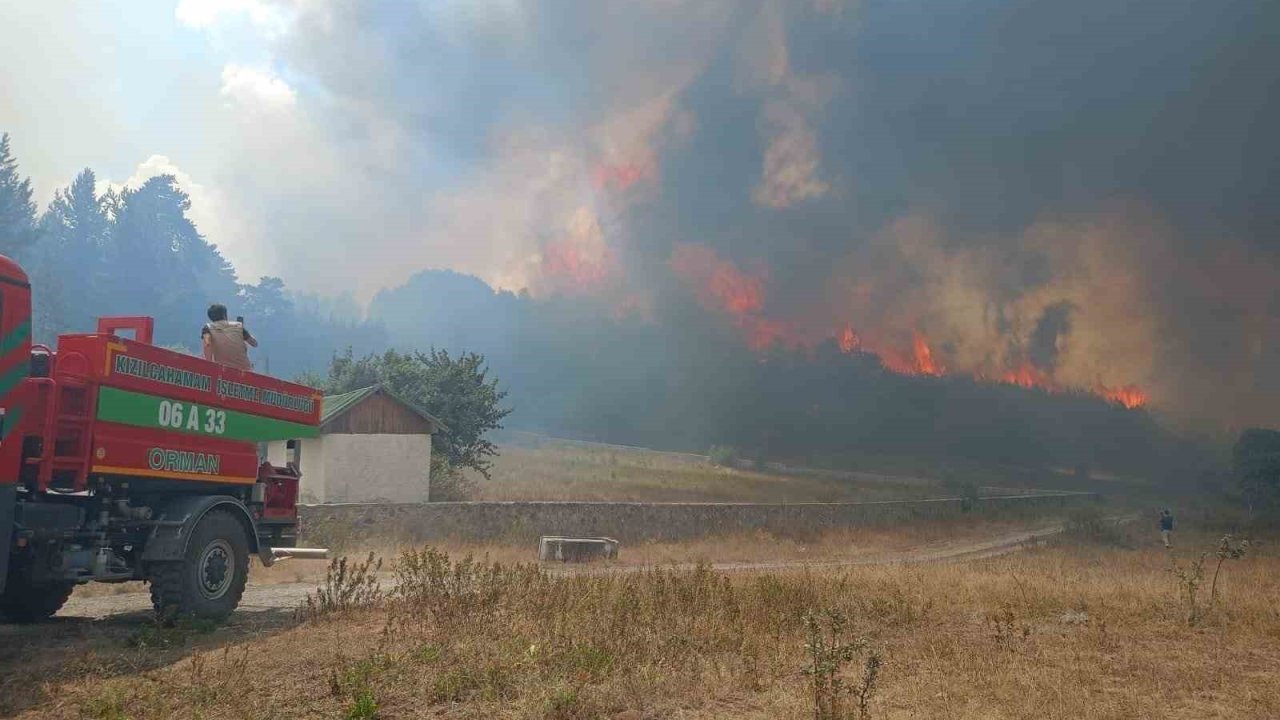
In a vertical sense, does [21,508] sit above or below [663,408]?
below

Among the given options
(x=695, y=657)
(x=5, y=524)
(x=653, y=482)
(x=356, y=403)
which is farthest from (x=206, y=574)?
(x=653, y=482)

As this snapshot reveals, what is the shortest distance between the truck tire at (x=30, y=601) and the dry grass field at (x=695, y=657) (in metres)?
2.32

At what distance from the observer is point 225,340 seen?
11.3 metres

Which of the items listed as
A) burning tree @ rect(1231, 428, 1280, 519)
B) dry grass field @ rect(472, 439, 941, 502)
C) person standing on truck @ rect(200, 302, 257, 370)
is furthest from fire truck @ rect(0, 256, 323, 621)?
burning tree @ rect(1231, 428, 1280, 519)

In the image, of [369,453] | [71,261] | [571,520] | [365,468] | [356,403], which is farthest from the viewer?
[71,261]

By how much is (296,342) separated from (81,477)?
390 feet

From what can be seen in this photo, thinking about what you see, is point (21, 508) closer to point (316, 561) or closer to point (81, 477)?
point (81, 477)

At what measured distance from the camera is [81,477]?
8.59 metres

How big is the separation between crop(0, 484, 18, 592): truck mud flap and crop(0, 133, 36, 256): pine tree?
7688 cm

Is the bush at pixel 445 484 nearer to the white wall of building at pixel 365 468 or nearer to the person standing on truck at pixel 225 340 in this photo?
the white wall of building at pixel 365 468

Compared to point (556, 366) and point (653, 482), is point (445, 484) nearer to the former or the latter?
point (653, 482)

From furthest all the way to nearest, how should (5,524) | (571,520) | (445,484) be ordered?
(445,484)
(571,520)
(5,524)

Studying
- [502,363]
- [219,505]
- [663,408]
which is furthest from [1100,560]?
[502,363]

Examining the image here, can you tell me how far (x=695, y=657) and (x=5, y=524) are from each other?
6.99 m
